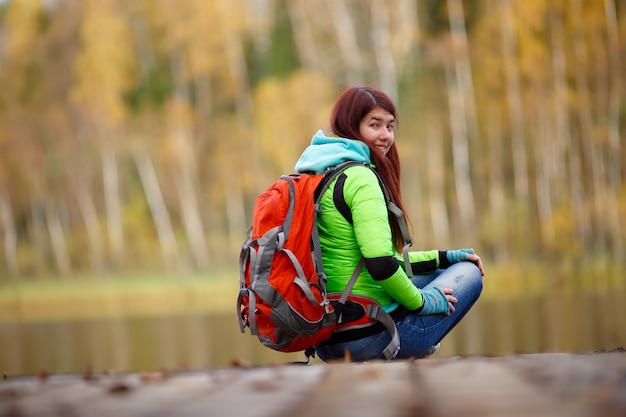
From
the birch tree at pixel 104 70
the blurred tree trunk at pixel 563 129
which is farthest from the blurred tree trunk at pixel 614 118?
the birch tree at pixel 104 70

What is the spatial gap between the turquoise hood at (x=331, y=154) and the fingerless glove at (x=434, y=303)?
565 millimetres

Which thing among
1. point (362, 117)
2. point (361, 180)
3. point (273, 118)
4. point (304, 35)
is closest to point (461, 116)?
point (273, 118)

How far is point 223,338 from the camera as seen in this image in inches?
516

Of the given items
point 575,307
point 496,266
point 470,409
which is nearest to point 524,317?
point 575,307

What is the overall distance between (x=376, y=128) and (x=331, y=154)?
29 centimetres

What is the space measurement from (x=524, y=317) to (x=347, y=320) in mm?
9501

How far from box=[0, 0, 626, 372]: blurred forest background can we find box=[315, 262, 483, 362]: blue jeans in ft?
26.4

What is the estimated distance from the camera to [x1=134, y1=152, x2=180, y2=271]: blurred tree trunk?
93.5 ft

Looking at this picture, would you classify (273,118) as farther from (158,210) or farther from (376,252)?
(376,252)

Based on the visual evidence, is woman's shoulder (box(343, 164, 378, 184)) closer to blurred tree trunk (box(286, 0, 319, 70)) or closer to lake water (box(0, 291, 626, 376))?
lake water (box(0, 291, 626, 376))

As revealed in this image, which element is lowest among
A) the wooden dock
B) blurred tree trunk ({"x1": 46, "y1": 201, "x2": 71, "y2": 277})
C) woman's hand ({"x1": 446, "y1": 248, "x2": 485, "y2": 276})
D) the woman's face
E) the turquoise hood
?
blurred tree trunk ({"x1": 46, "y1": 201, "x2": 71, "y2": 277})

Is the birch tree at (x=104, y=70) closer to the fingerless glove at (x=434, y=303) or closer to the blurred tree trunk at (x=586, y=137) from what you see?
the blurred tree trunk at (x=586, y=137)

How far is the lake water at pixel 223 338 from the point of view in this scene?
9.63m

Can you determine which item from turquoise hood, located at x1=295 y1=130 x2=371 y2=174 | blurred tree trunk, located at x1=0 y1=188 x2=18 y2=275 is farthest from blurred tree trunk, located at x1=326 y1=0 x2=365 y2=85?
turquoise hood, located at x1=295 y1=130 x2=371 y2=174
